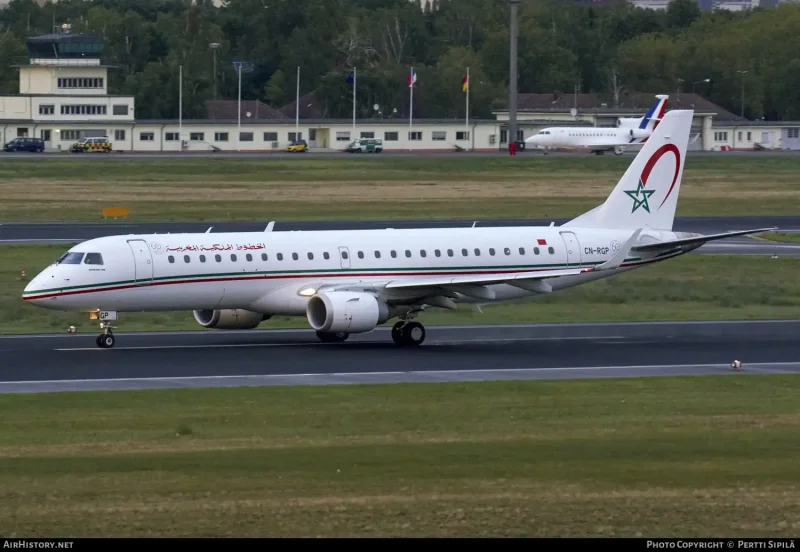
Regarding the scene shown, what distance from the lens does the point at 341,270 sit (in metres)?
41.1

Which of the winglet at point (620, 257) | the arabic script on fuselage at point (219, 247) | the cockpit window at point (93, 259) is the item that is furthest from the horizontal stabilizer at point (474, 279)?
the cockpit window at point (93, 259)

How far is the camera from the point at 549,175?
11712 centimetres

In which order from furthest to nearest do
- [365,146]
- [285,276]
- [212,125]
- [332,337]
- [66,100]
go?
[212,125], [66,100], [365,146], [332,337], [285,276]

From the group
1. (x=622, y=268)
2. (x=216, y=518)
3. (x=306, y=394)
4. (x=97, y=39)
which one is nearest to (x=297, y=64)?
(x=97, y=39)

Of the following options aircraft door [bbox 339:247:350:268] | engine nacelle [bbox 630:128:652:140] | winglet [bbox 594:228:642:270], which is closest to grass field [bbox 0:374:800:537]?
winglet [bbox 594:228:642:270]

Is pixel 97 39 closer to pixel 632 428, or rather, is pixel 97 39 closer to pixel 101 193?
pixel 101 193

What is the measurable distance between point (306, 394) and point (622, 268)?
50.3ft

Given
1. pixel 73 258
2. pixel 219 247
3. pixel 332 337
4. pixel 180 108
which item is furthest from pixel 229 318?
pixel 180 108

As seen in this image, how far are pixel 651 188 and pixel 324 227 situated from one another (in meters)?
30.9

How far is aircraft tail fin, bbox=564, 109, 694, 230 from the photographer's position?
4553 cm

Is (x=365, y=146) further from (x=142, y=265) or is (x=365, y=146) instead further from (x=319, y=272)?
(x=142, y=265)

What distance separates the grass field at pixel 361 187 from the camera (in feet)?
285
